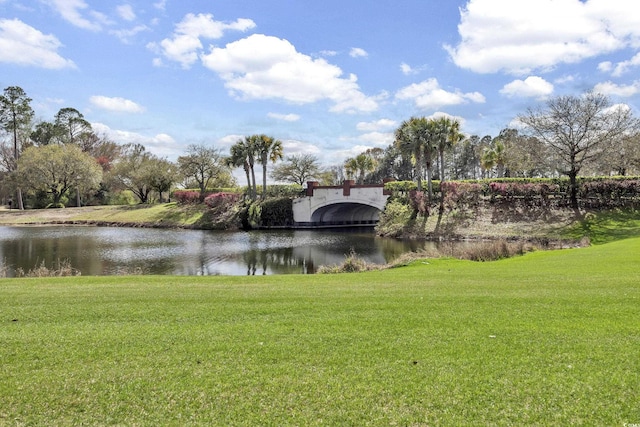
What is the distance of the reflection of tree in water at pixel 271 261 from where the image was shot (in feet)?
65.8

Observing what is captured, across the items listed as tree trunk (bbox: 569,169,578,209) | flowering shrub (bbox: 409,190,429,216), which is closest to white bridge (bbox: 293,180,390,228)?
flowering shrub (bbox: 409,190,429,216)

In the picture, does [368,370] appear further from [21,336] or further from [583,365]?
[21,336]

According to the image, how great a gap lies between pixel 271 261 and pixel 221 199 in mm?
29149

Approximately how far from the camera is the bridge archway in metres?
45.7

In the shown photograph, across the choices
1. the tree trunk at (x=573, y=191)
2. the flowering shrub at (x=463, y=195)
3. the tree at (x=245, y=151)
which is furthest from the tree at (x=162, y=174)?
the tree trunk at (x=573, y=191)

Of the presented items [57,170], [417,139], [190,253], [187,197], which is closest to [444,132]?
[417,139]

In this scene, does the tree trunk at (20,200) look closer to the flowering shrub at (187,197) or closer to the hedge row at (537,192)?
the flowering shrub at (187,197)

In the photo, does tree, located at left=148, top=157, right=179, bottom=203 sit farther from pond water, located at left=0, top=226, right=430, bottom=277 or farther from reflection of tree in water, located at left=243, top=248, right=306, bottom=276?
reflection of tree in water, located at left=243, top=248, right=306, bottom=276

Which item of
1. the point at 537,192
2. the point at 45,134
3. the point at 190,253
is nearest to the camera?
the point at 190,253

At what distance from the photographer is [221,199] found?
50062mm

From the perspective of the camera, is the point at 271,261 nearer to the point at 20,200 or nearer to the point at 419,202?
the point at 419,202

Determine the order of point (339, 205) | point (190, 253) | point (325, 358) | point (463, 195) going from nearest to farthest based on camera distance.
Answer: point (325, 358) → point (190, 253) → point (463, 195) → point (339, 205)

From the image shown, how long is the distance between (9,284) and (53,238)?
25.9 meters

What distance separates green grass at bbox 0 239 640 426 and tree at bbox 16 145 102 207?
185ft
